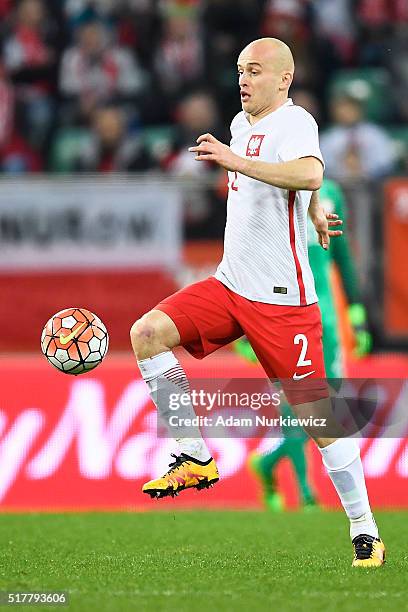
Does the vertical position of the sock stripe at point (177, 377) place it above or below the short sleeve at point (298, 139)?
below

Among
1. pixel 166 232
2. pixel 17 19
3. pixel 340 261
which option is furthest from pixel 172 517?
pixel 17 19

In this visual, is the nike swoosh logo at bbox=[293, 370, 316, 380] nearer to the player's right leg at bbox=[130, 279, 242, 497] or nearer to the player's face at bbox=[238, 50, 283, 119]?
the player's right leg at bbox=[130, 279, 242, 497]

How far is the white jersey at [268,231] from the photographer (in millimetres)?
6262

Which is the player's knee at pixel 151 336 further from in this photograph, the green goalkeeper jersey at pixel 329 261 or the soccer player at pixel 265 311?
the green goalkeeper jersey at pixel 329 261

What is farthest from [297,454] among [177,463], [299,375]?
[177,463]

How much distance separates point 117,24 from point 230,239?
874 centimetres

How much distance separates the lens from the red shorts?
625cm

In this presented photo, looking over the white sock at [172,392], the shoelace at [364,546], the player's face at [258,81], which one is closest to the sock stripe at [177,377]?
the white sock at [172,392]

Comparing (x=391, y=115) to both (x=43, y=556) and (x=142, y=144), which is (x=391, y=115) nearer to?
(x=142, y=144)

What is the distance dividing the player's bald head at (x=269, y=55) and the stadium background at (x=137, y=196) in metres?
4.26

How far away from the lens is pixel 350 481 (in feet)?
20.7

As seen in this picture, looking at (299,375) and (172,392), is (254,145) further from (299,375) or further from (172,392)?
(172,392)

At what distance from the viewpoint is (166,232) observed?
1118cm

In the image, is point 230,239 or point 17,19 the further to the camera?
point 17,19
